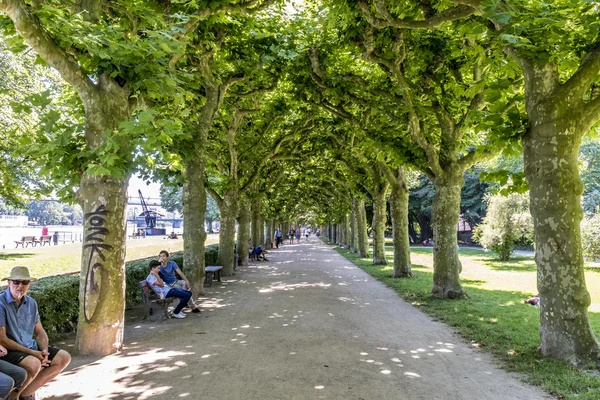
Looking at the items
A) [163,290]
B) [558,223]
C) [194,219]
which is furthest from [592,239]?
[163,290]

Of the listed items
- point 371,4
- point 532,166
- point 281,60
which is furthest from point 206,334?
point 281,60

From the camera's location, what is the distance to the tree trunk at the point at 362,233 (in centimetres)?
2700

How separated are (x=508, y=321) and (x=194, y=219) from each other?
7.73 m

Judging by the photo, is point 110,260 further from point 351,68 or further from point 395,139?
point 351,68

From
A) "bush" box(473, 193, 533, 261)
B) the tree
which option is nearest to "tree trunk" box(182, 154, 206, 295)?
"bush" box(473, 193, 533, 261)

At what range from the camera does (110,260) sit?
259 inches

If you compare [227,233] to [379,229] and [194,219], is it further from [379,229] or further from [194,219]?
[379,229]

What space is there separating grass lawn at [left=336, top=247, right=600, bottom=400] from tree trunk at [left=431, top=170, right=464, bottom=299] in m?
0.44

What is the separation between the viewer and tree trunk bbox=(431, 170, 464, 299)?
36.9 feet

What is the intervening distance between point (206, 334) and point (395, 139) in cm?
739

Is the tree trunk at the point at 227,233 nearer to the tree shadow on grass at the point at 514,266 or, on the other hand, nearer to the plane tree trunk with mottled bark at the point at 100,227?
the plane tree trunk with mottled bark at the point at 100,227

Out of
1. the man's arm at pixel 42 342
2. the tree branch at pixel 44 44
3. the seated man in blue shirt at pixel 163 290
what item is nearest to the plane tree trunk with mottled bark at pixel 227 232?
the seated man in blue shirt at pixel 163 290

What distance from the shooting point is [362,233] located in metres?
28.1

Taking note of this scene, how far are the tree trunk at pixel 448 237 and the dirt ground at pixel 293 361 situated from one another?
1507 mm
